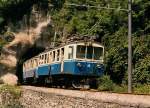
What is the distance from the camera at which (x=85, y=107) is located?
1708 centimetres

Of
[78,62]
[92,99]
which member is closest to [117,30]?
[78,62]

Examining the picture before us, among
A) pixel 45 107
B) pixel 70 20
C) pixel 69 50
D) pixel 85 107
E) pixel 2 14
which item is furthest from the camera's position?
pixel 2 14

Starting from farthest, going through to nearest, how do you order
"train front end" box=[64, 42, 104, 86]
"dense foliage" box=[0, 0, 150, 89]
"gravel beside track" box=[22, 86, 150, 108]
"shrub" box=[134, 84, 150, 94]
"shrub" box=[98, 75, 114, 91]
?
"dense foliage" box=[0, 0, 150, 89] → "shrub" box=[98, 75, 114, 91] → "train front end" box=[64, 42, 104, 86] → "shrub" box=[134, 84, 150, 94] → "gravel beside track" box=[22, 86, 150, 108]

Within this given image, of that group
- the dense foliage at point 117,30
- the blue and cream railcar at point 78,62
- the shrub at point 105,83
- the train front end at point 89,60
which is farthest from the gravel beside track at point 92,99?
the dense foliage at point 117,30

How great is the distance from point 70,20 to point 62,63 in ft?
40.0

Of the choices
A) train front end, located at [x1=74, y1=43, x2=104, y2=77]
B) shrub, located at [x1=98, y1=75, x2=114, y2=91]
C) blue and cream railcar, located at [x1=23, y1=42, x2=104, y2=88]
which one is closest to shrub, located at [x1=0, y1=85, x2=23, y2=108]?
blue and cream railcar, located at [x1=23, y1=42, x2=104, y2=88]

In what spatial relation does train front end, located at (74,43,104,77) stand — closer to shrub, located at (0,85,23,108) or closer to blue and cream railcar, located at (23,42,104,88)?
blue and cream railcar, located at (23,42,104,88)

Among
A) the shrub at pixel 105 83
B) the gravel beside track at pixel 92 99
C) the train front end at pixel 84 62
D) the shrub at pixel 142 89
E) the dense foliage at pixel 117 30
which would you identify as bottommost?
the gravel beside track at pixel 92 99

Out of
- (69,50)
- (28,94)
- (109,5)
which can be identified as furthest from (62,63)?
(109,5)

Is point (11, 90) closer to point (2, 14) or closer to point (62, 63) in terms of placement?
point (62, 63)

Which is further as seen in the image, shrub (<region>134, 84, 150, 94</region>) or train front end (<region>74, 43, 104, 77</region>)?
train front end (<region>74, 43, 104, 77</region>)

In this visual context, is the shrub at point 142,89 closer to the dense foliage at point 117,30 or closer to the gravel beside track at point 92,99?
the dense foliage at point 117,30

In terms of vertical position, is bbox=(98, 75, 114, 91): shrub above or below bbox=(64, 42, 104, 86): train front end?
below

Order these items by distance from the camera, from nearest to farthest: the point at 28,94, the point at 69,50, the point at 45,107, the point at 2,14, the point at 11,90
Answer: the point at 45,107, the point at 69,50, the point at 28,94, the point at 11,90, the point at 2,14
